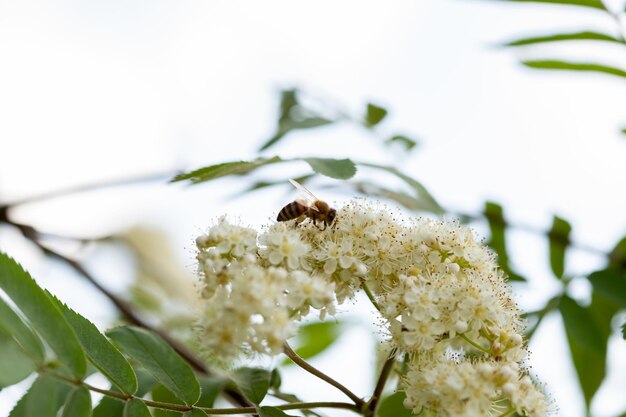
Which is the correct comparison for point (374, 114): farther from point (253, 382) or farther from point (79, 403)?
point (79, 403)

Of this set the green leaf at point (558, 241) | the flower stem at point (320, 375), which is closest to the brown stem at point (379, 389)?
the flower stem at point (320, 375)

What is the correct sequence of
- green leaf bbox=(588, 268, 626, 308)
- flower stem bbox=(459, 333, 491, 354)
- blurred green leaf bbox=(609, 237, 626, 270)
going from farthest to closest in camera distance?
blurred green leaf bbox=(609, 237, 626, 270) < green leaf bbox=(588, 268, 626, 308) < flower stem bbox=(459, 333, 491, 354)

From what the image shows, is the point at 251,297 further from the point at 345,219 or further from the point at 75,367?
the point at 345,219

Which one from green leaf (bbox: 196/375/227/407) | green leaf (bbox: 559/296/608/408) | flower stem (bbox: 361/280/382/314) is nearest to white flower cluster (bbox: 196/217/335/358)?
flower stem (bbox: 361/280/382/314)

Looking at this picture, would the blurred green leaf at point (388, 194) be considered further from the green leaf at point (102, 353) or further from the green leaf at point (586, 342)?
the green leaf at point (102, 353)

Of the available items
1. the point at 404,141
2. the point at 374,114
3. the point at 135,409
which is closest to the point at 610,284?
the point at 404,141

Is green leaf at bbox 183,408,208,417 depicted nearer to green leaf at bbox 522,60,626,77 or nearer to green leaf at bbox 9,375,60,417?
green leaf at bbox 9,375,60,417
